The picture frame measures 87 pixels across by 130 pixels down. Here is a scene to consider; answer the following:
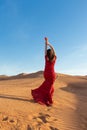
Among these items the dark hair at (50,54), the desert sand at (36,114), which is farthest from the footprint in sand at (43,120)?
the dark hair at (50,54)

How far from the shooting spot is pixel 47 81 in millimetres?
12305

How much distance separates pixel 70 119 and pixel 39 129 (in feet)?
6.50

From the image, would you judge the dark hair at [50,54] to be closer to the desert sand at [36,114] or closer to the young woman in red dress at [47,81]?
the young woman in red dress at [47,81]

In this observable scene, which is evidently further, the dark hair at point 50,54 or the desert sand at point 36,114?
the dark hair at point 50,54

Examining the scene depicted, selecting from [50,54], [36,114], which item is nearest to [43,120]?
[36,114]

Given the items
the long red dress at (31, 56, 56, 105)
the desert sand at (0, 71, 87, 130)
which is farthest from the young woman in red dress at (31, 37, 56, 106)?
the desert sand at (0, 71, 87, 130)

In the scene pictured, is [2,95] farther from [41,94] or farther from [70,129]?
[70,129]

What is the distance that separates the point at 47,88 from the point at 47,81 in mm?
263

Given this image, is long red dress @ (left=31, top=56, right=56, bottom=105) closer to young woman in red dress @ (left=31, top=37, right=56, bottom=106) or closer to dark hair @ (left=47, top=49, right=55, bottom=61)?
young woman in red dress @ (left=31, top=37, right=56, bottom=106)

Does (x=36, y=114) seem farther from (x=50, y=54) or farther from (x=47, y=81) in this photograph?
(x=50, y=54)

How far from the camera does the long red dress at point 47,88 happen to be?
39.9ft

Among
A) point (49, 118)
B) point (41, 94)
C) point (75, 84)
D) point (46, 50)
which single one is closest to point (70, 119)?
point (49, 118)

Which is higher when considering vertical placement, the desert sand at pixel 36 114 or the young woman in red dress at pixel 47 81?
the young woman in red dress at pixel 47 81

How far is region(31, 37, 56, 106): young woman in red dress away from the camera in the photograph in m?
12.0
